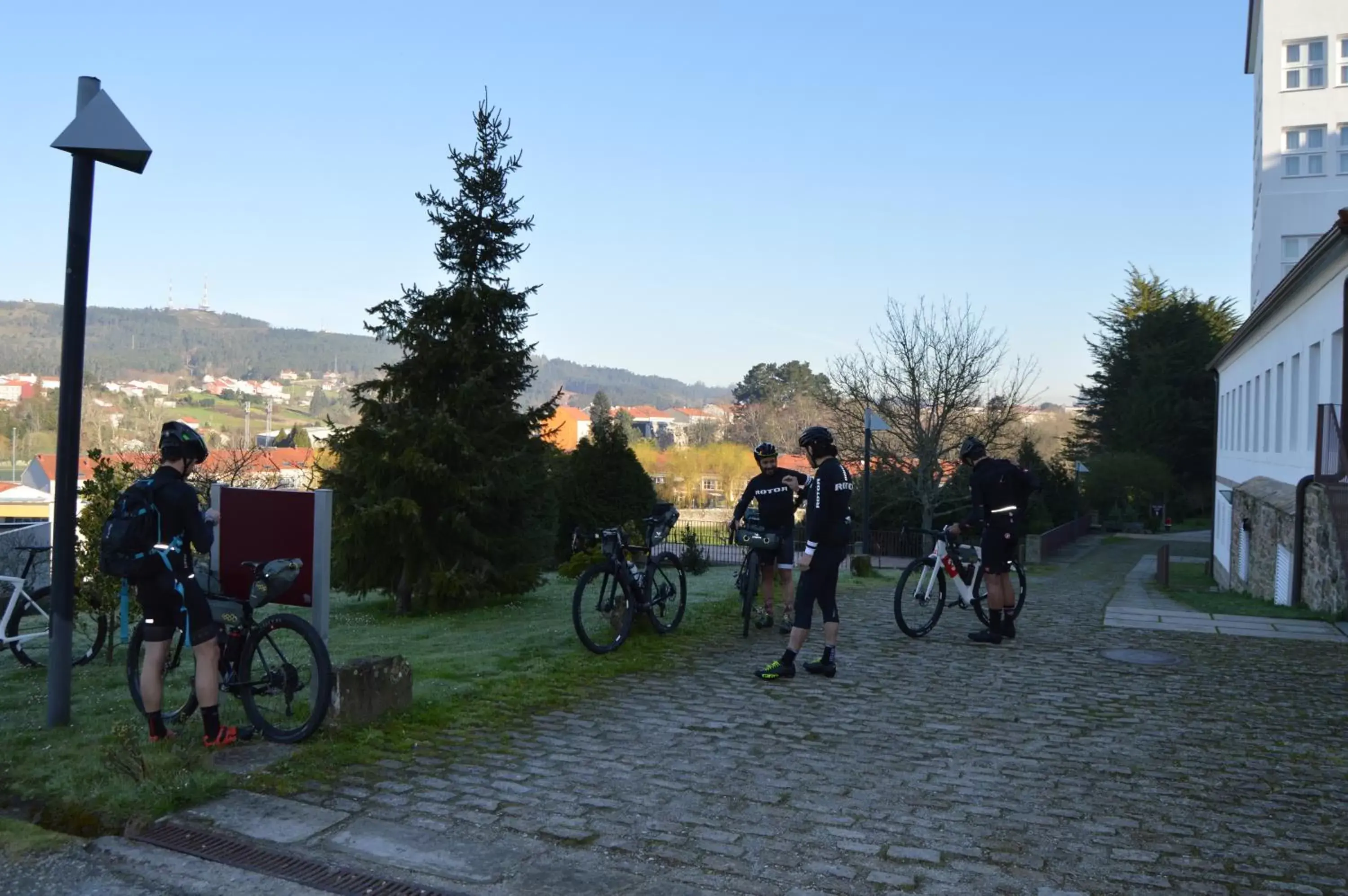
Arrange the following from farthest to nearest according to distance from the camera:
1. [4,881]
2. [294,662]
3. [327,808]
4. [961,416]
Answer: [961,416]
[294,662]
[327,808]
[4,881]

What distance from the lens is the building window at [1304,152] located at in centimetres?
4434

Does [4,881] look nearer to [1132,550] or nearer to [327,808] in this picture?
[327,808]

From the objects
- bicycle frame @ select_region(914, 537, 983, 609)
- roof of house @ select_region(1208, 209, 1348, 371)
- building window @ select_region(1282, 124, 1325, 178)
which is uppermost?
building window @ select_region(1282, 124, 1325, 178)

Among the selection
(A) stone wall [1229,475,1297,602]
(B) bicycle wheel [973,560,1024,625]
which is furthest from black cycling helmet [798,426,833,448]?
(A) stone wall [1229,475,1297,602]

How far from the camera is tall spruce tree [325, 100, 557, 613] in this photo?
49.0 feet

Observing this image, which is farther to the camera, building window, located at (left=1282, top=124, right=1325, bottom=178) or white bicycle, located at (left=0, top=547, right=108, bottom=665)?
building window, located at (left=1282, top=124, right=1325, bottom=178)

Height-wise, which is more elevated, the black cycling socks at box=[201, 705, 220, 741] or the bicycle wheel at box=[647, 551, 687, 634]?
the bicycle wheel at box=[647, 551, 687, 634]

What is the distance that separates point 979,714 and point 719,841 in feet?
10.3

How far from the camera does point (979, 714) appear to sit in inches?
289

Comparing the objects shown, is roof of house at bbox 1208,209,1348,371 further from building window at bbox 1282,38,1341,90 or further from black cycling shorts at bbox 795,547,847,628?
building window at bbox 1282,38,1341,90

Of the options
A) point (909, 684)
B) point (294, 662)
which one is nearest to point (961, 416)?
point (909, 684)

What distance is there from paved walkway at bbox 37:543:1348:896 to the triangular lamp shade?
3771 millimetres

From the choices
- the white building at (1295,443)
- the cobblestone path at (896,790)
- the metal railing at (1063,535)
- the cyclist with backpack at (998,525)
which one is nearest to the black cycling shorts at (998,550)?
the cyclist with backpack at (998,525)

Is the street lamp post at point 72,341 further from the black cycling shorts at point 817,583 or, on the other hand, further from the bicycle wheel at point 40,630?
the black cycling shorts at point 817,583
